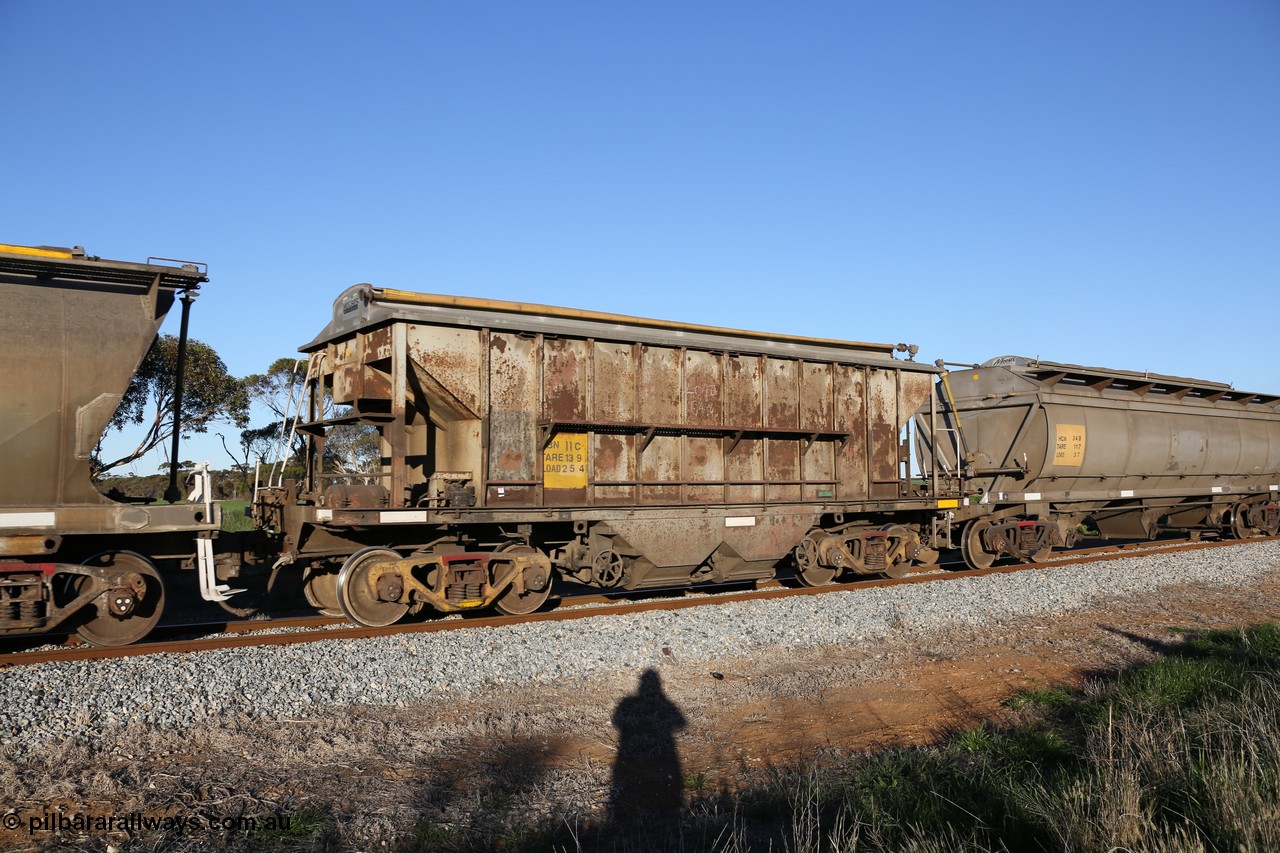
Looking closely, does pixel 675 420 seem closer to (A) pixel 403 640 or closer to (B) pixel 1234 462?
(A) pixel 403 640

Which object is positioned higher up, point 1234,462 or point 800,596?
point 1234,462

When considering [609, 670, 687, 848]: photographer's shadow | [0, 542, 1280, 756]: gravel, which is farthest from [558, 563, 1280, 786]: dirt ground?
[0, 542, 1280, 756]: gravel

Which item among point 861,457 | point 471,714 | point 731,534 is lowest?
point 471,714

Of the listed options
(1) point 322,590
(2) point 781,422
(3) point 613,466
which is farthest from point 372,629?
(2) point 781,422

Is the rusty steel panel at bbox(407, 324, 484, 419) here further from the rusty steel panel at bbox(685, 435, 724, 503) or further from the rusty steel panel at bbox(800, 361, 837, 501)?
the rusty steel panel at bbox(800, 361, 837, 501)

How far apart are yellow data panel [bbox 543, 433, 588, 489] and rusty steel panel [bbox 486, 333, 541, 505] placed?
21 centimetres

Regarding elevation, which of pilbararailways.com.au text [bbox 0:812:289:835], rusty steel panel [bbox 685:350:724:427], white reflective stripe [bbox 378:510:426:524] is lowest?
pilbararailways.com.au text [bbox 0:812:289:835]

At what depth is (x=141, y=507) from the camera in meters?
8.40

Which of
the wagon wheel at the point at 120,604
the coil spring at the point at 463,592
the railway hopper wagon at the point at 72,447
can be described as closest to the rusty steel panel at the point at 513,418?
the coil spring at the point at 463,592

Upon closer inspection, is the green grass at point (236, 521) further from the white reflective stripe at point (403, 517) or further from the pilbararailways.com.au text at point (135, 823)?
the pilbararailways.com.au text at point (135, 823)

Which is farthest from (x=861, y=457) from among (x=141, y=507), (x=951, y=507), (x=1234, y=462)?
(x=1234, y=462)

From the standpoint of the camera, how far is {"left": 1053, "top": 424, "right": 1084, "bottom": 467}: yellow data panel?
16625 millimetres

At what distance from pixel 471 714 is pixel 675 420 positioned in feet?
19.5

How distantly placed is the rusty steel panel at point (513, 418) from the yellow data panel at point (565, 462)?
21cm
